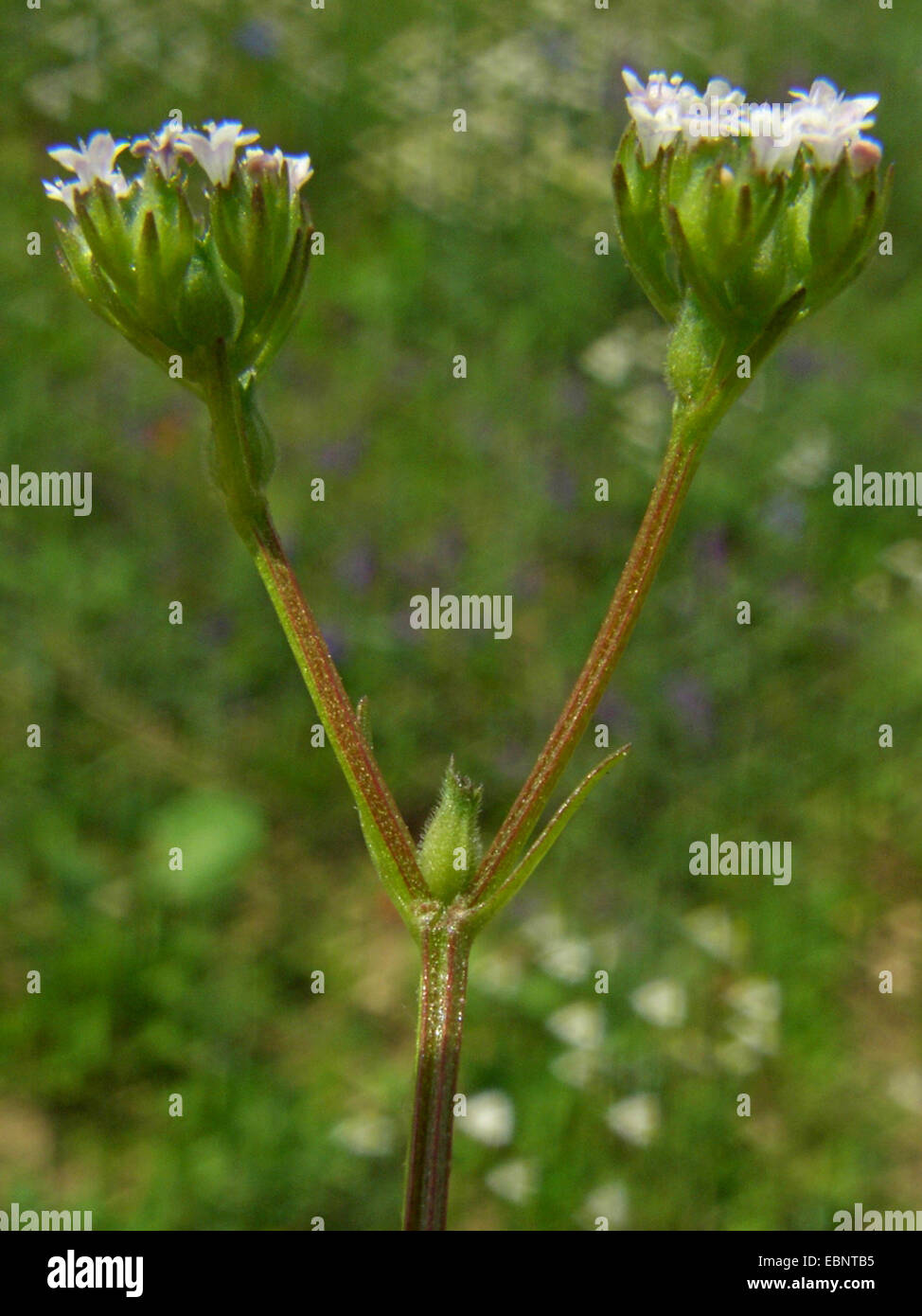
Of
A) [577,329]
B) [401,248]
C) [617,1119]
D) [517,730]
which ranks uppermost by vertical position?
[401,248]

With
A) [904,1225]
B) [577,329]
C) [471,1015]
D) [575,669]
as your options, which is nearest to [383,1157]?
[471,1015]

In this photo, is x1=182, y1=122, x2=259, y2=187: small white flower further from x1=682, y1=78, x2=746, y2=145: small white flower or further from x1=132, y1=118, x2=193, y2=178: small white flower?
x1=682, y1=78, x2=746, y2=145: small white flower

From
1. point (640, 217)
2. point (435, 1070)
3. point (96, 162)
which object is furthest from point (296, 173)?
point (435, 1070)

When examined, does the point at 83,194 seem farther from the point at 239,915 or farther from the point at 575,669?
the point at 575,669

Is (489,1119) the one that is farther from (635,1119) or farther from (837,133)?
(837,133)

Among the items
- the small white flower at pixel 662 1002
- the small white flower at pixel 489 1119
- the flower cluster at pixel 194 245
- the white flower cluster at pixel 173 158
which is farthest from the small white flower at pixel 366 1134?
the white flower cluster at pixel 173 158

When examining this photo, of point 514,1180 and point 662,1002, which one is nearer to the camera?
point 514,1180

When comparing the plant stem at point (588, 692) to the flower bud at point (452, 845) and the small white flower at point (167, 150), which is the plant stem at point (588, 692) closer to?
the flower bud at point (452, 845)
